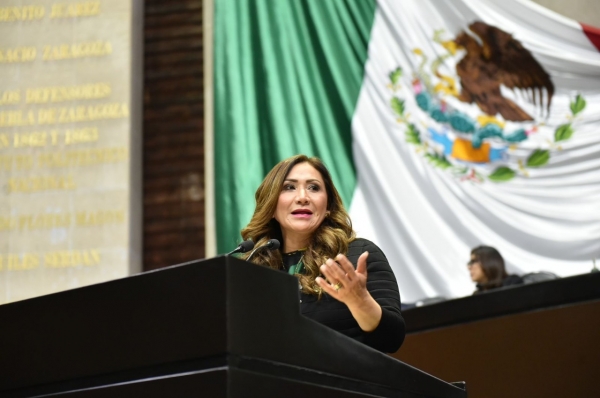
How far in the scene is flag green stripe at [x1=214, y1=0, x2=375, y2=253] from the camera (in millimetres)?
4941

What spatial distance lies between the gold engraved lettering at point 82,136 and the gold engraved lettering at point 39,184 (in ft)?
0.75

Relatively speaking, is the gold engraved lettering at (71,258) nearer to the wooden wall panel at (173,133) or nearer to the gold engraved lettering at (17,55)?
the wooden wall panel at (173,133)

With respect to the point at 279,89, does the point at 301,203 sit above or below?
below

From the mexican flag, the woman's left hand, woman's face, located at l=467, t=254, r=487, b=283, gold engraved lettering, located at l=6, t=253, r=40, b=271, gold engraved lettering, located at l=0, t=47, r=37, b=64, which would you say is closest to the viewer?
the woman's left hand

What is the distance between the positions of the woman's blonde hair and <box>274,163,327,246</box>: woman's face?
0.02 m

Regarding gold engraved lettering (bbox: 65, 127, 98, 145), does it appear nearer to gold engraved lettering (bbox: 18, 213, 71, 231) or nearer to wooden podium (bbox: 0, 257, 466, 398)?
gold engraved lettering (bbox: 18, 213, 71, 231)

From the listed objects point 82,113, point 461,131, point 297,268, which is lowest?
point 297,268

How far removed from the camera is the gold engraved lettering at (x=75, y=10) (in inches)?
204

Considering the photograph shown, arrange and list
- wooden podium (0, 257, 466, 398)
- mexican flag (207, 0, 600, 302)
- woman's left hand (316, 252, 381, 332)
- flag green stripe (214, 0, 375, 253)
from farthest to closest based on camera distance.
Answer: flag green stripe (214, 0, 375, 253) < mexican flag (207, 0, 600, 302) < woman's left hand (316, 252, 381, 332) < wooden podium (0, 257, 466, 398)

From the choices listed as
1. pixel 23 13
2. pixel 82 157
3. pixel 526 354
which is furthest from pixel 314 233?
pixel 23 13

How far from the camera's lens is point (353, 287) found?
1626 millimetres

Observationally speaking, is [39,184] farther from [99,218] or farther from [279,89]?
[279,89]

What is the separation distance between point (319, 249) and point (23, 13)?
12.7ft

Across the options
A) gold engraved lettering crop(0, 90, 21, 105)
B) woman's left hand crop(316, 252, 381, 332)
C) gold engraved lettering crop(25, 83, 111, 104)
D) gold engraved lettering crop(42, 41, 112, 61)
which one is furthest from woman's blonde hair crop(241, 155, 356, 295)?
gold engraved lettering crop(0, 90, 21, 105)
